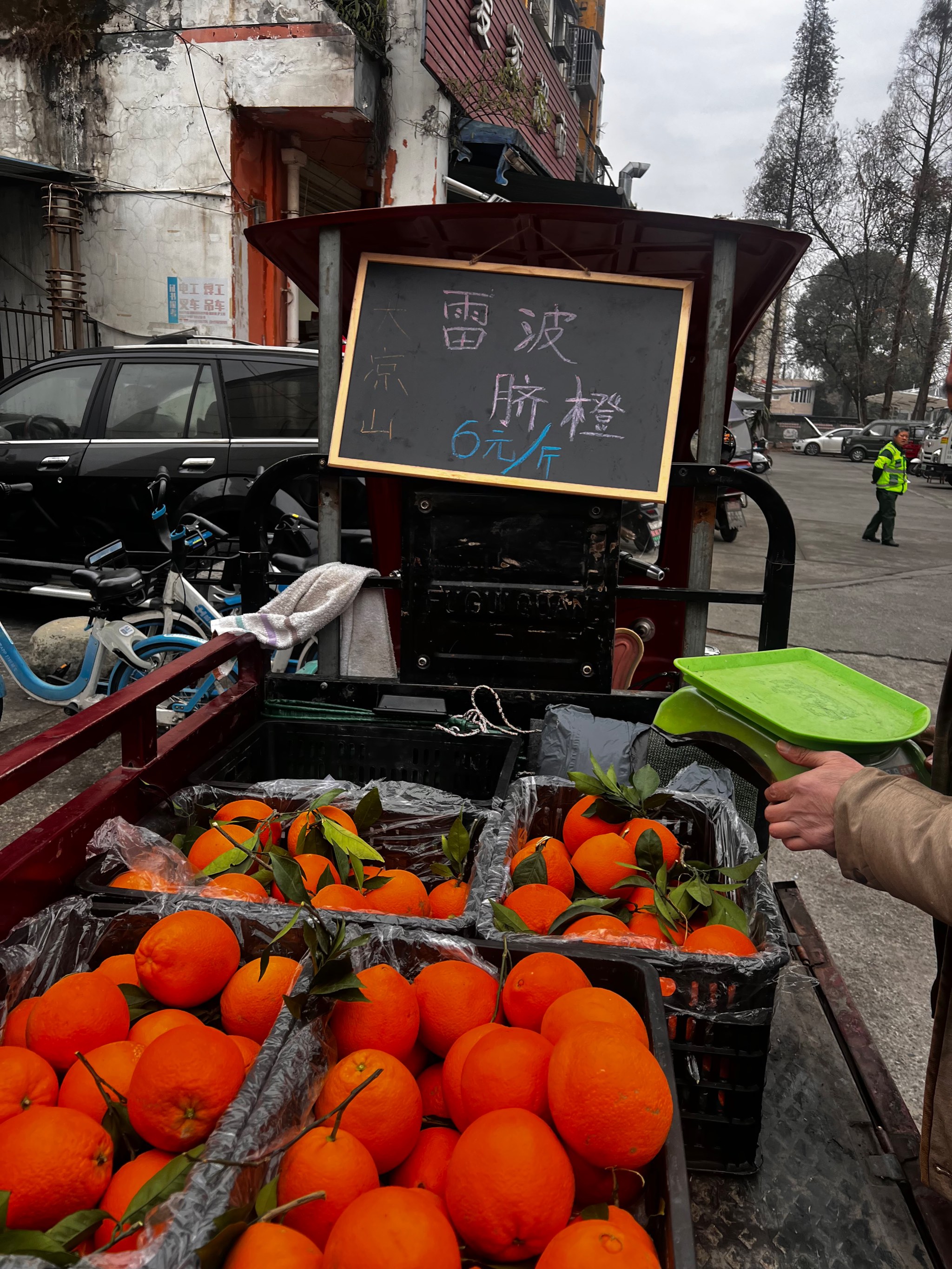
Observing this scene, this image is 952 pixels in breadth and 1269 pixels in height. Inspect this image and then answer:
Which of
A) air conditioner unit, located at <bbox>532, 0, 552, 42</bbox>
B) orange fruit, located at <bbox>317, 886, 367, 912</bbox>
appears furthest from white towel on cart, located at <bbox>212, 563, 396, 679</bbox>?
air conditioner unit, located at <bbox>532, 0, 552, 42</bbox>

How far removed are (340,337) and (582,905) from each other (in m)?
1.95

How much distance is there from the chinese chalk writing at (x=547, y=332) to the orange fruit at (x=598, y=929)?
1.69 m

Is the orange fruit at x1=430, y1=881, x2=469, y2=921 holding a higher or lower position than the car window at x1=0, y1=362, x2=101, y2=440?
lower

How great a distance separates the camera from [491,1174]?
918 mm

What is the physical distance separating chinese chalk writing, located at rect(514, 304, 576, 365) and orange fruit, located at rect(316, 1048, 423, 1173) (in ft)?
6.74

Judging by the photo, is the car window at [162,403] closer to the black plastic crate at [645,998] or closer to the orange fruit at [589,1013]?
the black plastic crate at [645,998]

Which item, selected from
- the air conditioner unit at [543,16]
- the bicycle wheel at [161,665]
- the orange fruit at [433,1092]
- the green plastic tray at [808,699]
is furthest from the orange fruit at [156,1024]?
the air conditioner unit at [543,16]

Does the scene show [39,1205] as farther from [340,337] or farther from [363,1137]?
[340,337]

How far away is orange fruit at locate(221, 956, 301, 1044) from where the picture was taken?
129 cm

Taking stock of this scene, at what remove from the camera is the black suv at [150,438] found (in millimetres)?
6520

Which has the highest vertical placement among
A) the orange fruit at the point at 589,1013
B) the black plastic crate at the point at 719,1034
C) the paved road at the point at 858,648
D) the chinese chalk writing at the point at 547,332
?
the chinese chalk writing at the point at 547,332

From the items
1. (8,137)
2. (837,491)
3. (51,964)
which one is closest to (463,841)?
(51,964)

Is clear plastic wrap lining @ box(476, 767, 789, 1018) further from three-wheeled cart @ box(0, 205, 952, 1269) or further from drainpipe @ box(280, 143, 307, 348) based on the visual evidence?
drainpipe @ box(280, 143, 307, 348)

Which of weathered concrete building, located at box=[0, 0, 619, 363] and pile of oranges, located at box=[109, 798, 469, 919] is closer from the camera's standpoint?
pile of oranges, located at box=[109, 798, 469, 919]
